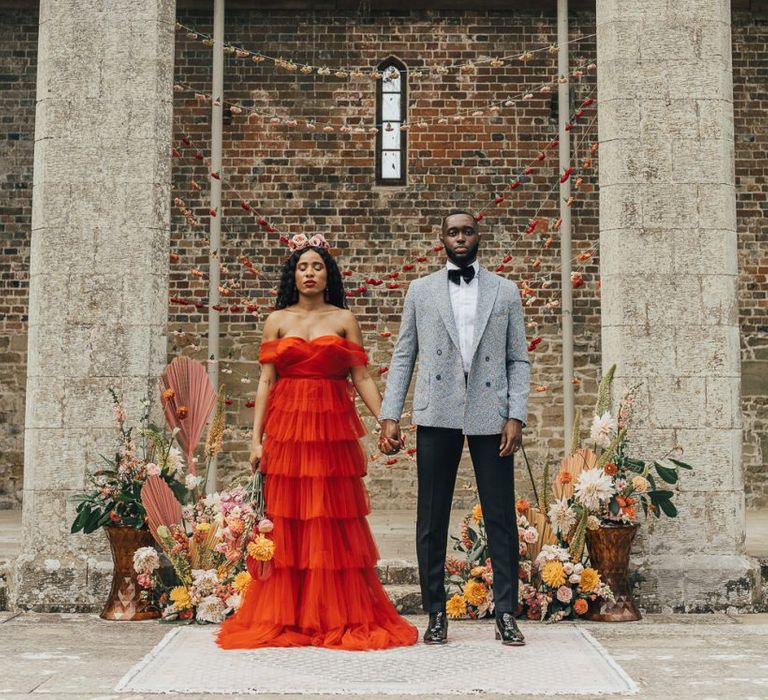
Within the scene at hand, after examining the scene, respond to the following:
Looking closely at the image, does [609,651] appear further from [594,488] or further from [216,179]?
[216,179]

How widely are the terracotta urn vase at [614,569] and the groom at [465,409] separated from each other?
0.84 meters

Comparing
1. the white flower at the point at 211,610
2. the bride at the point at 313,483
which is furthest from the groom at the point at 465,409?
the white flower at the point at 211,610

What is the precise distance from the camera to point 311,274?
15.3ft

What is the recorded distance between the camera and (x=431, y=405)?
4.42 m

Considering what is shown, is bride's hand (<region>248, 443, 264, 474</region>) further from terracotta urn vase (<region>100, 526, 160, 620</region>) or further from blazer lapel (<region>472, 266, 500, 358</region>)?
blazer lapel (<region>472, 266, 500, 358</region>)

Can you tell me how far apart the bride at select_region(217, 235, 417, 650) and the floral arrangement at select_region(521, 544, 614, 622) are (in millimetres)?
851

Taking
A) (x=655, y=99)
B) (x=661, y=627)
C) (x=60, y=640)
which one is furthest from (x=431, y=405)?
(x=655, y=99)

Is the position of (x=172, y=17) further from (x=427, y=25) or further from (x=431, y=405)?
(x=427, y=25)

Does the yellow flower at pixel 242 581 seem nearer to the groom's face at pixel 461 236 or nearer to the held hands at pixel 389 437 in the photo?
the held hands at pixel 389 437

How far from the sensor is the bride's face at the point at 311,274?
15.3ft

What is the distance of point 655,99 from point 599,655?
300cm

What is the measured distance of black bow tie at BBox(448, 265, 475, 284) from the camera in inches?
178

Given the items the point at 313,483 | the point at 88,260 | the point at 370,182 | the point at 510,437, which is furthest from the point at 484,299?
the point at 370,182

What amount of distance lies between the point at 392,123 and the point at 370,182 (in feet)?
2.31
